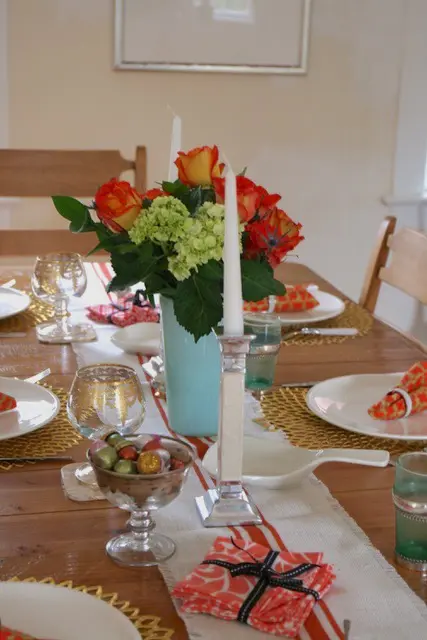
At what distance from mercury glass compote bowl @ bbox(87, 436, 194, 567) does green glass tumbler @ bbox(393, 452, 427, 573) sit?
0.73ft

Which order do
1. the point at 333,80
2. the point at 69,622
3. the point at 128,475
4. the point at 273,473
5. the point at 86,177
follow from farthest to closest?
the point at 333,80 → the point at 86,177 → the point at 273,473 → the point at 128,475 → the point at 69,622

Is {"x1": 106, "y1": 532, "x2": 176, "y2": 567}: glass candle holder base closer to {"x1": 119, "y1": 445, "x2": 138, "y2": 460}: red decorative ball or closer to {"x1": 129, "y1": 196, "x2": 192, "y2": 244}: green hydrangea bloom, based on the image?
{"x1": 119, "y1": 445, "x2": 138, "y2": 460}: red decorative ball

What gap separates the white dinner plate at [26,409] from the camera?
128cm

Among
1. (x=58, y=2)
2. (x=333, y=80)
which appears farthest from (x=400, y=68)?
(x=58, y=2)

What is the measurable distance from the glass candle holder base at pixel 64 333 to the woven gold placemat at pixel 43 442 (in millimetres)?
385

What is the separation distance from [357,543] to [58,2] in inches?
98.5

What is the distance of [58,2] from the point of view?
121 inches

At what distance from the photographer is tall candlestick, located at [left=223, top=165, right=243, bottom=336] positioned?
1025 millimetres

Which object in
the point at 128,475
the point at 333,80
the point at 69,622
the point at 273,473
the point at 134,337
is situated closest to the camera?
the point at 69,622

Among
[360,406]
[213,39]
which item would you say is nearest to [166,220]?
[360,406]

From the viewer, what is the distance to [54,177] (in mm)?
2545

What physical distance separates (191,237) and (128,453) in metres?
0.33

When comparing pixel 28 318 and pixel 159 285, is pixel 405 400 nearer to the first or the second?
pixel 159 285

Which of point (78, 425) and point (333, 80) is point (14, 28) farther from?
point (78, 425)
